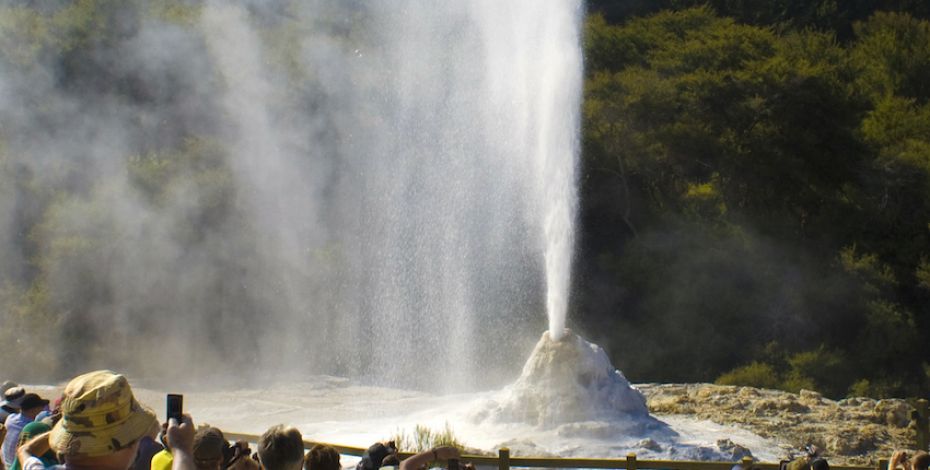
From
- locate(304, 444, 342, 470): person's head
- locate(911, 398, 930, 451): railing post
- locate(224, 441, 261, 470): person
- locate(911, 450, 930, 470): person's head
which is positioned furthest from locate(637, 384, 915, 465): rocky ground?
locate(304, 444, 342, 470): person's head

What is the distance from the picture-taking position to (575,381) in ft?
29.8

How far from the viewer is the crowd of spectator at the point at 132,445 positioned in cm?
235

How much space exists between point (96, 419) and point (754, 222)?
1578 centimetres

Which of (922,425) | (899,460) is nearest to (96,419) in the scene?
(899,460)

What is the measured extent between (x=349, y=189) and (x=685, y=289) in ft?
16.5

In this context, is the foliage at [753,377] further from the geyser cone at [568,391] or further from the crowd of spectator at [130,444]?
the crowd of spectator at [130,444]

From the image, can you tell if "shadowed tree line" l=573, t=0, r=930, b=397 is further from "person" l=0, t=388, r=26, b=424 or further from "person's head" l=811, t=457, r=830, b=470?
"person" l=0, t=388, r=26, b=424

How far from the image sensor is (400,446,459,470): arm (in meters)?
3.19

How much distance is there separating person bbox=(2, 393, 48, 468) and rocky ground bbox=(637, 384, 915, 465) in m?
6.25

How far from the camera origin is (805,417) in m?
10.5

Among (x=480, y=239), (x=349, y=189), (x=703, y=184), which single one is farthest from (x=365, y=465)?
(x=703, y=184)

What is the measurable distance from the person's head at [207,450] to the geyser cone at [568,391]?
6.06 metres

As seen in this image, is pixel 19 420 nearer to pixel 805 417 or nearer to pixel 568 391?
pixel 568 391

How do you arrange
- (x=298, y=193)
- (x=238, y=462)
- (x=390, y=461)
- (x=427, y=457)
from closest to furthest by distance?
(x=427, y=457) < (x=238, y=462) < (x=390, y=461) < (x=298, y=193)
